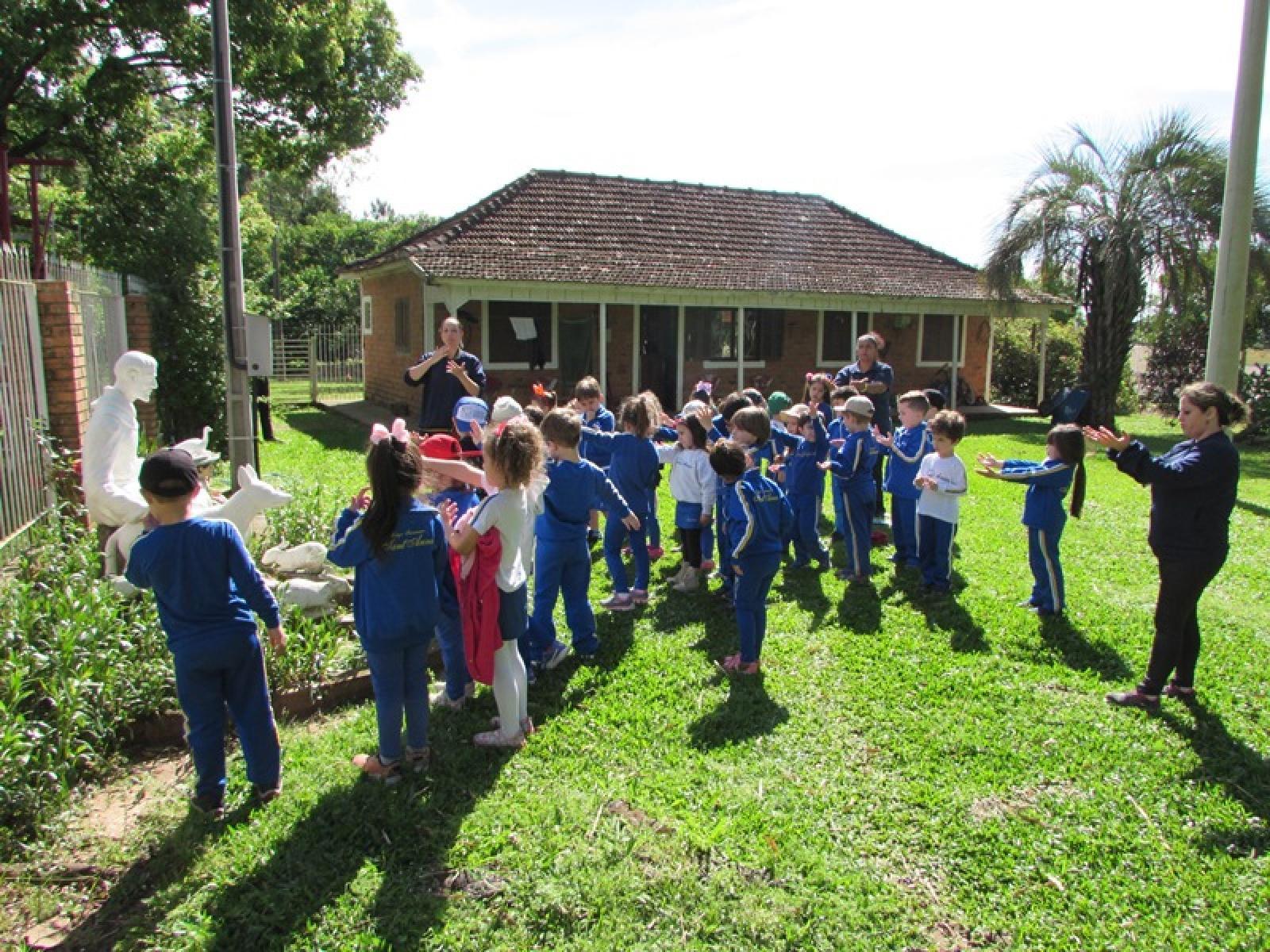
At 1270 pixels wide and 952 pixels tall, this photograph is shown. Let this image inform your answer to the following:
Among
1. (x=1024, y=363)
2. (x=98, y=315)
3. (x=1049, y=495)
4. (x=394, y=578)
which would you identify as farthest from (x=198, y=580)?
(x=1024, y=363)

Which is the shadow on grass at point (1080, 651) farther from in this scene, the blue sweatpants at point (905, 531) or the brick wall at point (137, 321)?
the brick wall at point (137, 321)

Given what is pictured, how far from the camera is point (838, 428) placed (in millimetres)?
7617

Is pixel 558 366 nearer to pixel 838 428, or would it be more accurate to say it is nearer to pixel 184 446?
pixel 838 428

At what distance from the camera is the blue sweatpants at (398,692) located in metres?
3.67

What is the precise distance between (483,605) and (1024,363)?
22803 mm

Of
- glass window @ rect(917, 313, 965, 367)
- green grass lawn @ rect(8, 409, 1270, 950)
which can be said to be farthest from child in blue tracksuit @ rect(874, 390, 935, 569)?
glass window @ rect(917, 313, 965, 367)

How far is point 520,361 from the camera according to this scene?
1691 cm

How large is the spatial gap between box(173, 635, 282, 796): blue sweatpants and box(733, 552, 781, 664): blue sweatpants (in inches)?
97.0

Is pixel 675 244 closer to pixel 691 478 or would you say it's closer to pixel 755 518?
pixel 691 478

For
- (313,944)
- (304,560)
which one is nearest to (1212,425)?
(313,944)

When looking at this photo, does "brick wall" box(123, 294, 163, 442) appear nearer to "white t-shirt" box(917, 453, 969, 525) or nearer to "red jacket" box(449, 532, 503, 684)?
"red jacket" box(449, 532, 503, 684)

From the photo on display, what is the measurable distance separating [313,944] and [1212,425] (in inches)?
176

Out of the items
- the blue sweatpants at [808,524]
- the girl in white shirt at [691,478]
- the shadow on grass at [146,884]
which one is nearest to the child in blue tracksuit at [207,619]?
the shadow on grass at [146,884]

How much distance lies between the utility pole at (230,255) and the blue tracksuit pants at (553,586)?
273 cm
